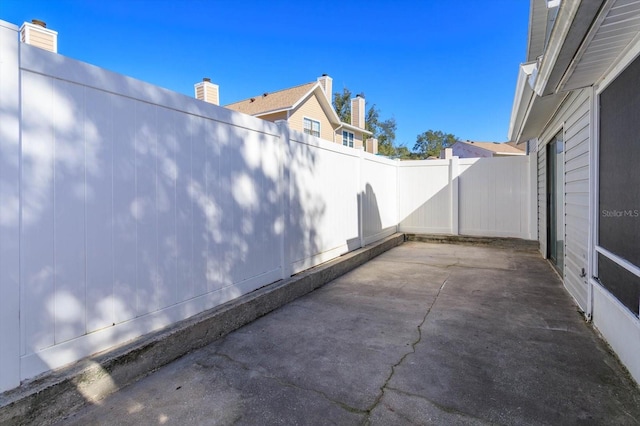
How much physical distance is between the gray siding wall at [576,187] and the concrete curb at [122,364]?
3.30 metres

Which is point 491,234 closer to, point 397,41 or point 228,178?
point 228,178

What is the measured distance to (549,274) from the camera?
5.15m

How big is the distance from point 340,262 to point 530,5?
568cm

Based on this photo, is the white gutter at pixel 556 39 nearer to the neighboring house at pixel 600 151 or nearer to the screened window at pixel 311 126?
the neighboring house at pixel 600 151

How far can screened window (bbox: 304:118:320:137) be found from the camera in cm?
1605

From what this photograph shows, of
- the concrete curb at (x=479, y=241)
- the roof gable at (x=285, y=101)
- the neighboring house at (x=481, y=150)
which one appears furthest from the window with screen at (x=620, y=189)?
the neighboring house at (x=481, y=150)

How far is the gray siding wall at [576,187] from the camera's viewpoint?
3402 mm

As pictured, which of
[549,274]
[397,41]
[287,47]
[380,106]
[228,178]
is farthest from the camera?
[380,106]

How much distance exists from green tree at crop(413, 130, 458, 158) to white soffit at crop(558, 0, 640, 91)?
53.3 meters

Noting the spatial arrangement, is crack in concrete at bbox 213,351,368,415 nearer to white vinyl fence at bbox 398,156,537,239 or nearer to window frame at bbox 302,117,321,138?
white vinyl fence at bbox 398,156,537,239

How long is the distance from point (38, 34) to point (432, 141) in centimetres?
5404

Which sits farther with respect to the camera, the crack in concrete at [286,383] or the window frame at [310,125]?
the window frame at [310,125]

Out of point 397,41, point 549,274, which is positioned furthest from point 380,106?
point 549,274

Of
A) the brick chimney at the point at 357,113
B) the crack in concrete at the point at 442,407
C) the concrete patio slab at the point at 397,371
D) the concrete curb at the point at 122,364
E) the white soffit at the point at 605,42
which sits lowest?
the crack in concrete at the point at 442,407
